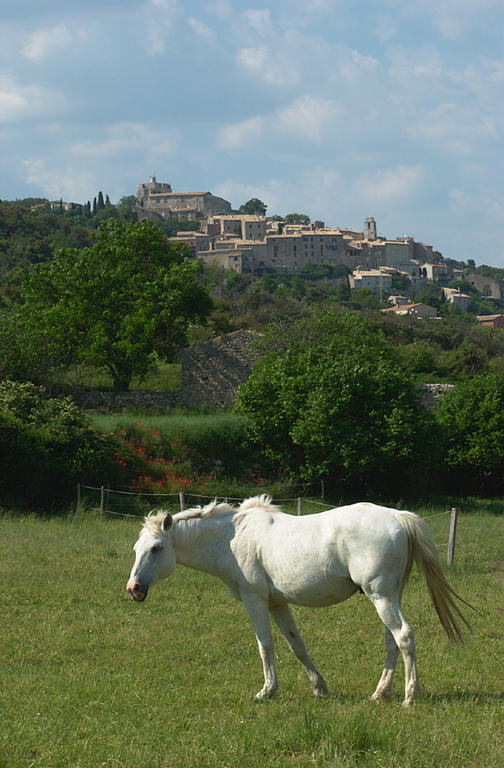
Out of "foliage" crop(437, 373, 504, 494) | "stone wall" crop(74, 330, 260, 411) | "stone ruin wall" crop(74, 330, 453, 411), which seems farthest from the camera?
"stone ruin wall" crop(74, 330, 453, 411)

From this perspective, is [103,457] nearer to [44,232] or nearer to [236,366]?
[236,366]

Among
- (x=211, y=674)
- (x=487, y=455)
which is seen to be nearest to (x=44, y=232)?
(x=487, y=455)

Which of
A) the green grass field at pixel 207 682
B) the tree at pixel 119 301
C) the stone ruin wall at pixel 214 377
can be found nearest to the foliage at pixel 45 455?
the green grass field at pixel 207 682

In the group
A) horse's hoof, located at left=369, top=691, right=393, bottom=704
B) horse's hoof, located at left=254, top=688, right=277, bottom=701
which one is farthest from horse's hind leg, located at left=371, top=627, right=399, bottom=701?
horse's hoof, located at left=254, top=688, right=277, bottom=701

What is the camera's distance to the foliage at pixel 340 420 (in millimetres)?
28031

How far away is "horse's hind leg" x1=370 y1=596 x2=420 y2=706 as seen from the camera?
21.7 feet

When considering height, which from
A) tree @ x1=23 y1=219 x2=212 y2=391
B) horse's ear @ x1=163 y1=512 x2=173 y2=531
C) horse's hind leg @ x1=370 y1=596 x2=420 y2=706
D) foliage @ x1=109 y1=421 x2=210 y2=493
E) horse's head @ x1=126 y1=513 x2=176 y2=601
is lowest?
foliage @ x1=109 y1=421 x2=210 y2=493

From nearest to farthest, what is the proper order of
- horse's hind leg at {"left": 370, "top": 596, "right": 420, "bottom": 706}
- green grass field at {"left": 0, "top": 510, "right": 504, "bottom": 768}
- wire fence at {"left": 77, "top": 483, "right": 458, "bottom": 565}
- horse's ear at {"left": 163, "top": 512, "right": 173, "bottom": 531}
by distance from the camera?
1. green grass field at {"left": 0, "top": 510, "right": 504, "bottom": 768}
2. horse's hind leg at {"left": 370, "top": 596, "right": 420, "bottom": 706}
3. horse's ear at {"left": 163, "top": 512, "right": 173, "bottom": 531}
4. wire fence at {"left": 77, "top": 483, "right": 458, "bottom": 565}

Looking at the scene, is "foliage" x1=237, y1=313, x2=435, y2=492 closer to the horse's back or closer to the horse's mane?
the horse's mane

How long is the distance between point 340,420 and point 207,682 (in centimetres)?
2107

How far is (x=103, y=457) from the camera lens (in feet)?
80.5

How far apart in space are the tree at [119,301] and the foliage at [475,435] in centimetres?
1329

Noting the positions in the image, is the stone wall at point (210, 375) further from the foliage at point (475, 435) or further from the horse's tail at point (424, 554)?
the horse's tail at point (424, 554)

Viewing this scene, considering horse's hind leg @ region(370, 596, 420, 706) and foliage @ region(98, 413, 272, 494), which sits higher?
horse's hind leg @ region(370, 596, 420, 706)
